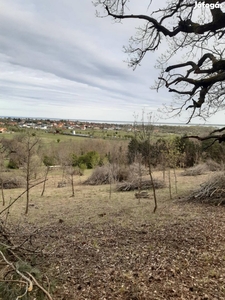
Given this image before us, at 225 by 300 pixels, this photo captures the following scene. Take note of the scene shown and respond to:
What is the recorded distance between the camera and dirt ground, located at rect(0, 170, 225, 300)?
3193 millimetres

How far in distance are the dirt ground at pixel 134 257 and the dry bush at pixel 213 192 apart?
1.39 metres

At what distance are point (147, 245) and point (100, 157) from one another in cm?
2588

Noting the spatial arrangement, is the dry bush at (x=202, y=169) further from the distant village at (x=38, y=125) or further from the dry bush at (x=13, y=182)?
the dry bush at (x=13, y=182)

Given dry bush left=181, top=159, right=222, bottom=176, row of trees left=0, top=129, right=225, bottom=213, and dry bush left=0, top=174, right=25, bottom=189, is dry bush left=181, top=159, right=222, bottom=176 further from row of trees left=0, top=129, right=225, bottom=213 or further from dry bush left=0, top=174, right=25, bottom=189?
dry bush left=0, top=174, right=25, bottom=189

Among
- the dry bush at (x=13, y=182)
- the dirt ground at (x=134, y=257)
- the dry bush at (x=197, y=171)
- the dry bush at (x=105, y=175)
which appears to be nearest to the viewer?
the dirt ground at (x=134, y=257)

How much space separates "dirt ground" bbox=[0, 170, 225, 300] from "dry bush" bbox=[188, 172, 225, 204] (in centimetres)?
139

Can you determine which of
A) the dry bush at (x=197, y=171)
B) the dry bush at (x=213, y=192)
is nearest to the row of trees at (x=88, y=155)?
the dry bush at (x=197, y=171)

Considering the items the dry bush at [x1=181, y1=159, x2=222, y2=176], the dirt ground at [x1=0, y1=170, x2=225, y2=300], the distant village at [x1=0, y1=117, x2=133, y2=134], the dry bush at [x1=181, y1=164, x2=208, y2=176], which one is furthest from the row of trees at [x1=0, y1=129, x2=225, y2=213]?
the dirt ground at [x1=0, y1=170, x2=225, y2=300]

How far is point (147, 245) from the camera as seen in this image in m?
4.77

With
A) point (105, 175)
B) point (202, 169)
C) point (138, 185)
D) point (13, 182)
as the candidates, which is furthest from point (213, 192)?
point (13, 182)

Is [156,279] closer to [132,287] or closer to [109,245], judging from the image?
[132,287]

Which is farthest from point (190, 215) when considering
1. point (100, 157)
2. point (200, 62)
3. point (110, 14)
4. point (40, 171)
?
point (100, 157)

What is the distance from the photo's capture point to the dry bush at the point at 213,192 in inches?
338

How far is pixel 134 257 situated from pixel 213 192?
5.55 metres
